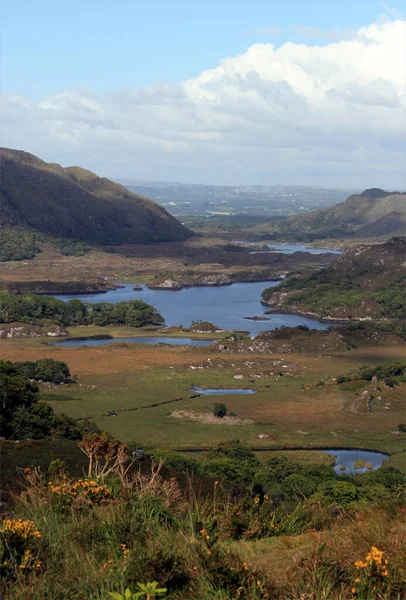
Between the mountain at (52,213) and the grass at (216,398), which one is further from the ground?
the mountain at (52,213)

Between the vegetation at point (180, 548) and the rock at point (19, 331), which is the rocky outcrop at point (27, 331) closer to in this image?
the rock at point (19, 331)

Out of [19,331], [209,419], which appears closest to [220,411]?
[209,419]

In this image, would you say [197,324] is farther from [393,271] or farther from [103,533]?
[103,533]

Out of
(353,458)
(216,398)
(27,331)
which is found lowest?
(27,331)

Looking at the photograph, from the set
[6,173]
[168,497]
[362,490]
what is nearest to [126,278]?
[6,173]

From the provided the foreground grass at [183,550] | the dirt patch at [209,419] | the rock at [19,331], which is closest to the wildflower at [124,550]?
the foreground grass at [183,550]

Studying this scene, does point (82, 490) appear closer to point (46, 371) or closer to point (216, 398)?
point (216, 398)
